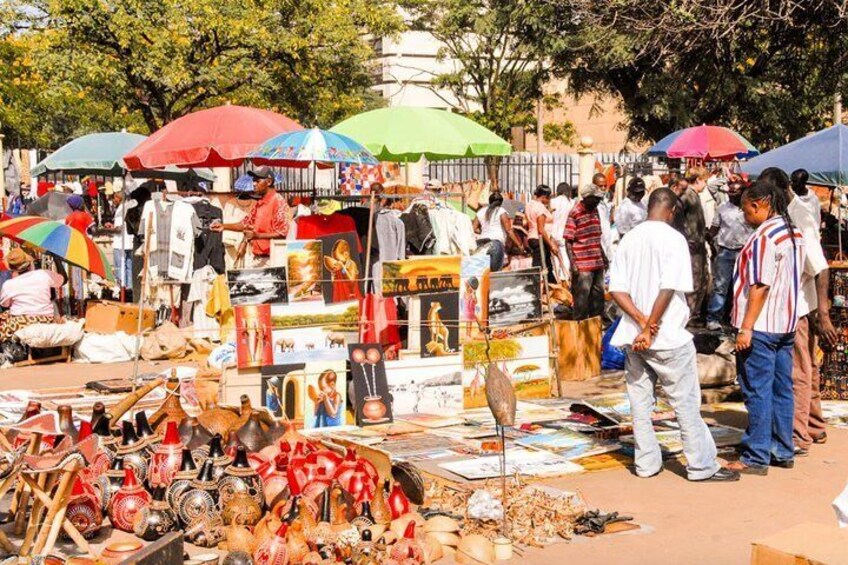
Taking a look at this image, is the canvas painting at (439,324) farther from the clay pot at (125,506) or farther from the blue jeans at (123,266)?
the blue jeans at (123,266)

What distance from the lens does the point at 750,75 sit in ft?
77.6

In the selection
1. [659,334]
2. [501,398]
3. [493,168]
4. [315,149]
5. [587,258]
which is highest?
[493,168]

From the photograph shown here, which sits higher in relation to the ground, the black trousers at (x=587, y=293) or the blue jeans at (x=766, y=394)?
the black trousers at (x=587, y=293)

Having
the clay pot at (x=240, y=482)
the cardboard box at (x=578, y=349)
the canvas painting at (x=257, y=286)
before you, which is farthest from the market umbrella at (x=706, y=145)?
the clay pot at (x=240, y=482)

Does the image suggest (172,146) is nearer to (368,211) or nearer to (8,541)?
(368,211)

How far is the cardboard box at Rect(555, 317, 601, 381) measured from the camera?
38.1 feet

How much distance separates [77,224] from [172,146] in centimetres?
332

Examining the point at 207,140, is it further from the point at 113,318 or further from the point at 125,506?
the point at 125,506

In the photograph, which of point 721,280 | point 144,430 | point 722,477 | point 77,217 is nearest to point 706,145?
point 721,280

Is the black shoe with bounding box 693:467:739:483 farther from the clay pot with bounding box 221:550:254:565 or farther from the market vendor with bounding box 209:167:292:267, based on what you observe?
the market vendor with bounding box 209:167:292:267

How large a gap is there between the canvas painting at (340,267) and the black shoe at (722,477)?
3.55 m

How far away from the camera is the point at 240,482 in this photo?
6.78 meters

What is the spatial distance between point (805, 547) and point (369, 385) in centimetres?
507

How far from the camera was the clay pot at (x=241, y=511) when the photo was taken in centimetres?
661
